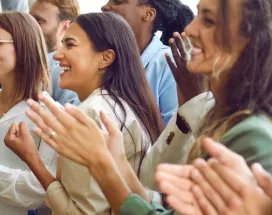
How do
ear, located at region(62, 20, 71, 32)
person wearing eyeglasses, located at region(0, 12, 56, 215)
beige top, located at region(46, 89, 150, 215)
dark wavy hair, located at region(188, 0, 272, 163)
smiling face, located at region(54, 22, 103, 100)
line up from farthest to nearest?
ear, located at region(62, 20, 71, 32) < person wearing eyeglasses, located at region(0, 12, 56, 215) < smiling face, located at region(54, 22, 103, 100) < beige top, located at region(46, 89, 150, 215) < dark wavy hair, located at region(188, 0, 272, 163)

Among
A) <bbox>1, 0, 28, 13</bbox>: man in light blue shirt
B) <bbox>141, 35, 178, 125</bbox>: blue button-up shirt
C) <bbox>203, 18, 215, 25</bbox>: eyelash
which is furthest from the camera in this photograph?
<bbox>1, 0, 28, 13</bbox>: man in light blue shirt

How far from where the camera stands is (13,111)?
75.6 inches

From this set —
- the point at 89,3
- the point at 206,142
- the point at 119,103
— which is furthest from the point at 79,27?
the point at 89,3

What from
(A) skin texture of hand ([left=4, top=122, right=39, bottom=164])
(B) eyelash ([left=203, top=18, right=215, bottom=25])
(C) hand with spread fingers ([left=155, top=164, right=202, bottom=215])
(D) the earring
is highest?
(B) eyelash ([left=203, top=18, right=215, bottom=25])

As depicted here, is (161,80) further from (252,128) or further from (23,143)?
(252,128)

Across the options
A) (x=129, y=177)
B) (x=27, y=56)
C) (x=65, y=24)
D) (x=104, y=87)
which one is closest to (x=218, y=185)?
(x=129, y=177)

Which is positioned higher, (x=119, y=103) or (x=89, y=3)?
(x=119, y=103)

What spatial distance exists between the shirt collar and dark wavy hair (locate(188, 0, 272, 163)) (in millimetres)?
1167

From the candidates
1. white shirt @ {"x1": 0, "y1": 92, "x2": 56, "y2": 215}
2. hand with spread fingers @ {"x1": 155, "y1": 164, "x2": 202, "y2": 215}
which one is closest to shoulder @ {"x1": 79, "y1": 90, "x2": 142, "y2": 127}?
white shirt @ {"x1": 0, "y1": 92, "x2": 56, "y2": 215}

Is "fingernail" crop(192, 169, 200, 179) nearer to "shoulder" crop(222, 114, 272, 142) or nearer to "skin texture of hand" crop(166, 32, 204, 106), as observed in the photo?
"shoulder" crop(222, 114, 272, 142)

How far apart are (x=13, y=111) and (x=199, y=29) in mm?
990

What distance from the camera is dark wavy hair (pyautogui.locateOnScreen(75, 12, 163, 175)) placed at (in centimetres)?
162

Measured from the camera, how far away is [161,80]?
215 centimetres

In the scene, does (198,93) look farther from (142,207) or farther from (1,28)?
(1,28)
